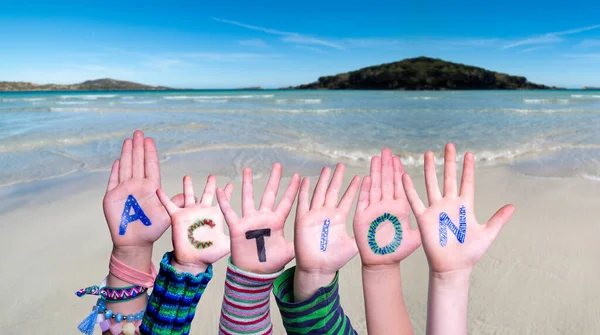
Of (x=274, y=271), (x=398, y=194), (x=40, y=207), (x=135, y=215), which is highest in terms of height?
(x=398, y=194)

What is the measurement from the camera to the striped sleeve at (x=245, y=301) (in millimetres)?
1446

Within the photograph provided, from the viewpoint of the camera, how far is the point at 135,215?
172 centimetres

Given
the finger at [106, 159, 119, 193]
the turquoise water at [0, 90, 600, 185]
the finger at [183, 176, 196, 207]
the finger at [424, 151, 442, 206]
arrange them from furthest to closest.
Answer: the turquoise water at [0, 90, 600, 185]
the finger at [106, 159, 119, 193]
the finger at [183, 176, 196, 207]
the finger at [424, 151, 442, 206]

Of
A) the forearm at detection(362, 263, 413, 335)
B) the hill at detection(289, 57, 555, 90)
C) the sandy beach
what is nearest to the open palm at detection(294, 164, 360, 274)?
the forearm at detection(362, 263, 413, 335)

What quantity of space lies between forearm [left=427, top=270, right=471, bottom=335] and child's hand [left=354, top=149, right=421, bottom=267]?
0.20 m

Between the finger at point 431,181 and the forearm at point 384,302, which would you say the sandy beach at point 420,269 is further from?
the finger at point 431,181

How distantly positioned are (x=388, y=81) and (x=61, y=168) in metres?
77.6

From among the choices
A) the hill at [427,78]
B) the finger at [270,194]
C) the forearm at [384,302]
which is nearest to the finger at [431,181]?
the forearm at [384,302]

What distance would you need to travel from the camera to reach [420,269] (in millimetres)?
2824

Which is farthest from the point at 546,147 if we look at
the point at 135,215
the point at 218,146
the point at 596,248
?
the point at 135,215

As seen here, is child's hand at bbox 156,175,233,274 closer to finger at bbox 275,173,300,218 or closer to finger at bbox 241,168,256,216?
finger at bbox 241,168,256,216

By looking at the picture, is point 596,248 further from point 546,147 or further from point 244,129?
point 244,129

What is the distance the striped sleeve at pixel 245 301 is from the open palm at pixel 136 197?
46cm

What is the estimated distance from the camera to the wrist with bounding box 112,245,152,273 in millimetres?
1707
